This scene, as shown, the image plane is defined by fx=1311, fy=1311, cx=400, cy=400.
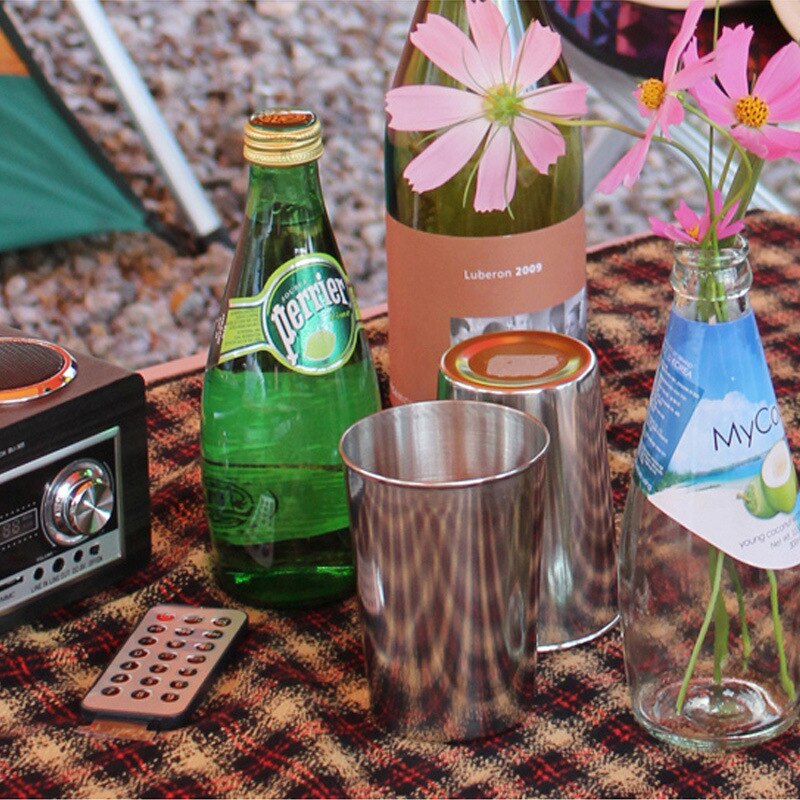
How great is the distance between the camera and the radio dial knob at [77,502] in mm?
634

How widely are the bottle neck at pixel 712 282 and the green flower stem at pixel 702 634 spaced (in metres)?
0.10

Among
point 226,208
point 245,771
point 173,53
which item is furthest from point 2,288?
point 245,771

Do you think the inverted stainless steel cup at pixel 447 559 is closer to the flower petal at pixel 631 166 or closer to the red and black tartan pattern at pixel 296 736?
the red and black tartan pattern at pixel 296 736

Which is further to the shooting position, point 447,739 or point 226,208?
point 226,208

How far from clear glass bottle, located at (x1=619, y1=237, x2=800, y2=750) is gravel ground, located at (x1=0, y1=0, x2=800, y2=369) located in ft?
4.95

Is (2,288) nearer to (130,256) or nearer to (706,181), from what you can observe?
(130,256)

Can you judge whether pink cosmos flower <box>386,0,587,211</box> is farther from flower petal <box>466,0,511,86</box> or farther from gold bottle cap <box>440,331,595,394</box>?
gold bottle cap <box>440,331,595,394</box>

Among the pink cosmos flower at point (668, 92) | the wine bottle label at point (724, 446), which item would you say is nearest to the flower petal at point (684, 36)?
the pink cosmos flower at point (668, 92)

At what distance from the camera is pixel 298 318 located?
0.64 m

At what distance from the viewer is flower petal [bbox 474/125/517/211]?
0.49 metres

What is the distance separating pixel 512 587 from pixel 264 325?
0.19 m

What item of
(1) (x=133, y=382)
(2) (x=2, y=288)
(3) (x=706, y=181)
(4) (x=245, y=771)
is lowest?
(2) (x=2, y=288)

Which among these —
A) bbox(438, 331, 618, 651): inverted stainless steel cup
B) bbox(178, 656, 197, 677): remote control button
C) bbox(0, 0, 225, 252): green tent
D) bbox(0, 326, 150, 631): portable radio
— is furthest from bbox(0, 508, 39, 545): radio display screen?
bbox(0, 0, 225, 252): green tent

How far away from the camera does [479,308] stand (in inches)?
27.5
